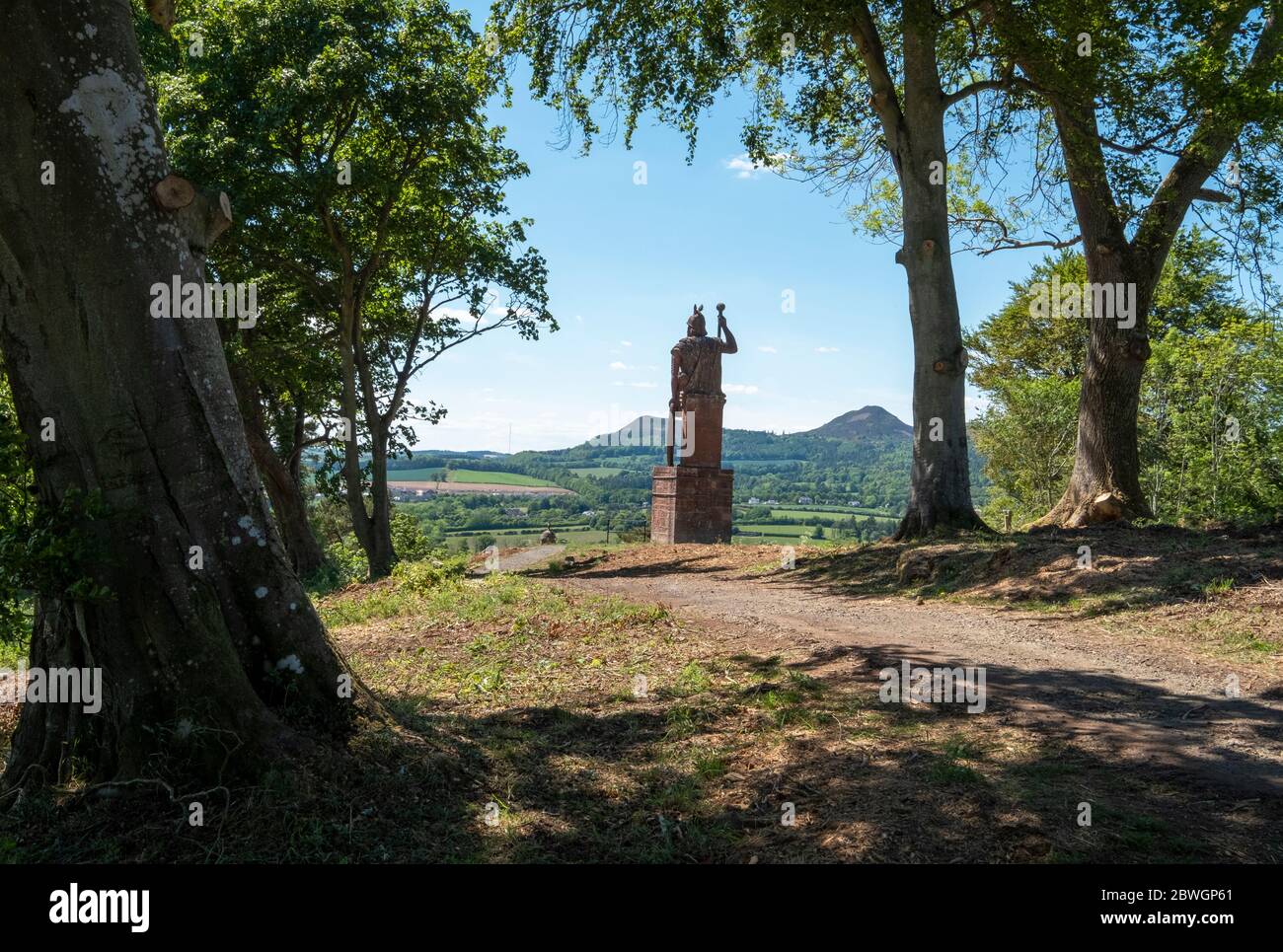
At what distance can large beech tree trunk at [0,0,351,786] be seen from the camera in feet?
12.3

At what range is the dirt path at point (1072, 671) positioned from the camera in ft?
14.3

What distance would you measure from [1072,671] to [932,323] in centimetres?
695

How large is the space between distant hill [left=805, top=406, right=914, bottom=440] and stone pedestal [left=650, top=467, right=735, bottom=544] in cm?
8330

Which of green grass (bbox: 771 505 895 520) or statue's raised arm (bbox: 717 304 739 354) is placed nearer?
statue's raised arm (bbox: 717 304 739 354)

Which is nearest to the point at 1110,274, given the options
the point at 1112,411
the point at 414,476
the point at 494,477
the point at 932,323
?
the point at 1112,411

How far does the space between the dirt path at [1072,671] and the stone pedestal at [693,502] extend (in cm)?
908

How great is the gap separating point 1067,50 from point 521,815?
11.4m

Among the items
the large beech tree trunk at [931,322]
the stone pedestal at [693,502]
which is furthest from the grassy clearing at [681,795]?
the stone pedestal at [693,502]

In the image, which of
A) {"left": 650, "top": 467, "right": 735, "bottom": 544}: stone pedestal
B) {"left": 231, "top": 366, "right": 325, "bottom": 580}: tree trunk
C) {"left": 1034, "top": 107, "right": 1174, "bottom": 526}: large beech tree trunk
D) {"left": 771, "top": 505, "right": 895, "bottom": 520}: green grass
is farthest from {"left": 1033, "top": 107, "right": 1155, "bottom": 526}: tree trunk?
{"left": 771, "top": 505, "right": 895, "bottom": 520}: green grass

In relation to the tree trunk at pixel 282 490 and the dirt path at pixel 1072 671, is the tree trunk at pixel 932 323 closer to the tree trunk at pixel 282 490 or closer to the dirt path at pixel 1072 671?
the dirt path at pixel 1072 671

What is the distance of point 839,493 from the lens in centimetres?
7612

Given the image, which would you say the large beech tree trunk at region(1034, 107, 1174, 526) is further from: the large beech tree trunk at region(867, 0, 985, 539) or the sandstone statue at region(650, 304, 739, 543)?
the sandstone statue at region(650, 304, 739, 543)

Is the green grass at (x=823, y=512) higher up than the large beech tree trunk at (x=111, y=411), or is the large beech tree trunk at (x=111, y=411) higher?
the large beech tree trunk at (x=111, y=411)

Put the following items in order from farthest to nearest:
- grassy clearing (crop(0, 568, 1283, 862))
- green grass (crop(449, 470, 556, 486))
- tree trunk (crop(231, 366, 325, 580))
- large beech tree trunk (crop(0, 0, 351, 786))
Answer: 1. green grass (crop(449, 470, 556, 486))
2. tree trunk (crop(231, 366, 325, 580))
3. large beech tree trunk (crop(0, 0, 351, 786))
4. grassy clearing (crop(0, 568, 1283, 862))
